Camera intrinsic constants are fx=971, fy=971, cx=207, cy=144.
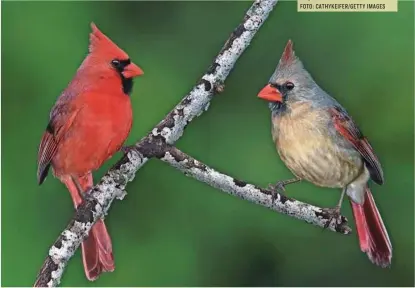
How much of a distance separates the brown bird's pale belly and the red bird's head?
0.52 meters

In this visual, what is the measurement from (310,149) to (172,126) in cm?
48

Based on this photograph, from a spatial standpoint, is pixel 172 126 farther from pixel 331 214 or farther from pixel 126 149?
pixel 331 214

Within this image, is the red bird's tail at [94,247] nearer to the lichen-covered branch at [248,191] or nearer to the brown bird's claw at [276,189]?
the lichen-covered branch at [248,191]

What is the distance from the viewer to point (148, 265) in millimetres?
3541

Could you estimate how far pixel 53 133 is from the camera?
3.29 m

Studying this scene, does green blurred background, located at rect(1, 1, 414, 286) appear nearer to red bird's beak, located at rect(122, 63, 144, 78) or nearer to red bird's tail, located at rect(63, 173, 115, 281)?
red bird's tail, located at rect(63, 173, 115, 281)

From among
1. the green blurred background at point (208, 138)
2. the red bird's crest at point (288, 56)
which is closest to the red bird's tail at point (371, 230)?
the green blurred background at point (208, 138)

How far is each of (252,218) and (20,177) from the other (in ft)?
2.77

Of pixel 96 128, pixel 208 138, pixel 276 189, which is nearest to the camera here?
pixel 96 128

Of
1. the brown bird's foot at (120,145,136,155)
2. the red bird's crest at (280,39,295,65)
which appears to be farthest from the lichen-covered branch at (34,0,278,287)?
the red bird's crest at (280,39,295,65)

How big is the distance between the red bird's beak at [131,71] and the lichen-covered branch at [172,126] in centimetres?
19

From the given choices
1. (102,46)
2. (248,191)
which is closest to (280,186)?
(248,191)

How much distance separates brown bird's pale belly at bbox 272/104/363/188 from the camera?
324cm

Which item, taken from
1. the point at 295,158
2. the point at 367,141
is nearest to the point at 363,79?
the point at 367,141
